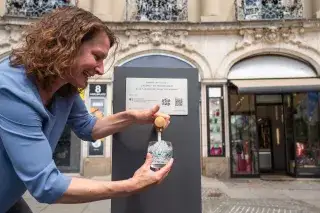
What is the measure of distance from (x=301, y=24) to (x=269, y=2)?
1.59 metres

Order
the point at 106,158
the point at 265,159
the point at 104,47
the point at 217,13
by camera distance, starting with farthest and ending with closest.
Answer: the point at 265,159 → the point at 217,13 → the point at 106,158 → the point at 104,47

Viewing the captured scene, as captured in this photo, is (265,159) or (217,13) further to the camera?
(265,159)

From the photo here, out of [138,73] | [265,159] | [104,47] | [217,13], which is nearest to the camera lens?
[104,47]

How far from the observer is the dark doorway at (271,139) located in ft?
45.4

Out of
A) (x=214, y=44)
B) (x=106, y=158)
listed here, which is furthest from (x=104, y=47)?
(x=214, y=44)

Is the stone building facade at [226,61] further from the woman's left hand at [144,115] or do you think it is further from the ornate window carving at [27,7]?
the woman's left hand at [144,115]

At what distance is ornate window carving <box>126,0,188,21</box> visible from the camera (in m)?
12.9

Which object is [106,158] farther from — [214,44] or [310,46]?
[310,46]

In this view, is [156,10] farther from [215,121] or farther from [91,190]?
[91,190]

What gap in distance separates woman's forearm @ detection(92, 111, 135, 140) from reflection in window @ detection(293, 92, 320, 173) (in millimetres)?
10774

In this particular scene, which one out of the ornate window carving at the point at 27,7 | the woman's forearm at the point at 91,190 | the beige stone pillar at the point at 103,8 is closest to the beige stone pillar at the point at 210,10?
the beige stone pillar at the point at 103,8

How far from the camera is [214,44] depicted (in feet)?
40.7

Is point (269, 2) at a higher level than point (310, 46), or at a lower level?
higher

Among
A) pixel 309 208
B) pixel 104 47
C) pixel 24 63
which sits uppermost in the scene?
pixel 104 47
